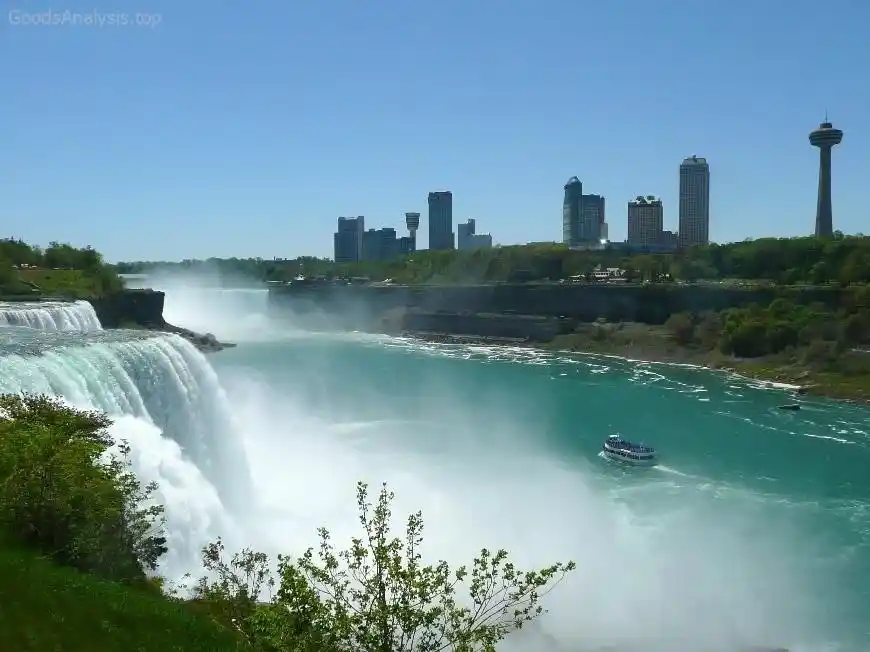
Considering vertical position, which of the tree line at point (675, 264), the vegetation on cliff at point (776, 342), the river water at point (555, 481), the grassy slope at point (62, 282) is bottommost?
the river water at point (555, 481)

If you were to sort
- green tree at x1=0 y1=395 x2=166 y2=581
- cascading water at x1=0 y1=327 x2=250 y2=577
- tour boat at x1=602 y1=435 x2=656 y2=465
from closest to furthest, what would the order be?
green tree at x1=0 y1=395 x2=166 y2=581
cascading water at x1=0 y1=327 x2=250 y2=577
tour boat at x1=602 y1=435 x2=656 y2=465

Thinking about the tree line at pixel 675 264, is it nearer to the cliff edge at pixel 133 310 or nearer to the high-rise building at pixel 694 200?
the cliff edge at pixel 133 310

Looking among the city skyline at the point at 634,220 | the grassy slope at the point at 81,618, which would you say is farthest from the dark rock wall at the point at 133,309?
the city skyline at the point at 634,220

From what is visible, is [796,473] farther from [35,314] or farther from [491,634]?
[35,314]

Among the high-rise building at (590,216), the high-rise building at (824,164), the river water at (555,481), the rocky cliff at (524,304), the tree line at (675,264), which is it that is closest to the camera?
the river water at (555,481)

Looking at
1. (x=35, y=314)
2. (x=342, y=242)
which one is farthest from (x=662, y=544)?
(x=342, y=242)

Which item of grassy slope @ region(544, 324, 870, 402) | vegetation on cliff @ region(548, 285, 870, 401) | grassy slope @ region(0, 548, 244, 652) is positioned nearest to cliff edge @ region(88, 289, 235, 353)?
grassy slope @ region(544, 324, 870, 402)

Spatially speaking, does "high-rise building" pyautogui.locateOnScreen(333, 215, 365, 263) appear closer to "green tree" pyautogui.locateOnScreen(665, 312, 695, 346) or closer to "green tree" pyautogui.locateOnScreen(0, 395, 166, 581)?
"green tree" pyautogui.locateOnScreen(665, 312, 695, 346)
